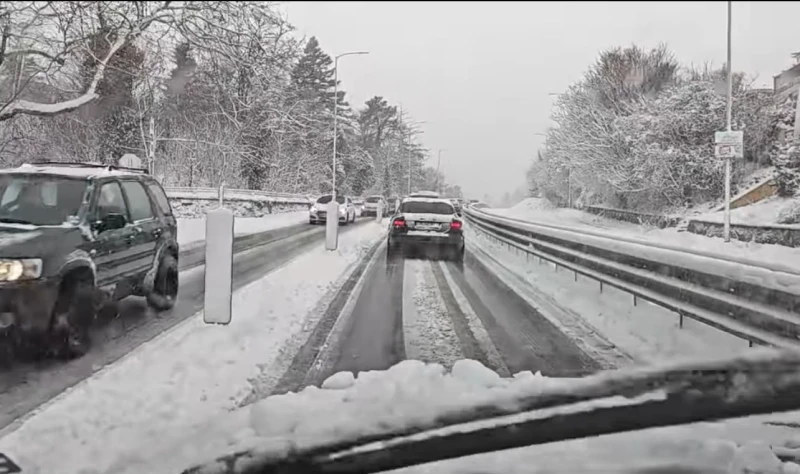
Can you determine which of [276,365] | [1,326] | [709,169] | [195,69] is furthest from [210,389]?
[709,169]

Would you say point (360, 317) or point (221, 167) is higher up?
point (221, 167)

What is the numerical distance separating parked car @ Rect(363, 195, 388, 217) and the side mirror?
7.91 m

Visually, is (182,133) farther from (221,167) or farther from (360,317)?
(360,317)

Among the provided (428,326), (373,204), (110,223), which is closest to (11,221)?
(110,223)

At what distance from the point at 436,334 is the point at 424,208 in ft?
29.7

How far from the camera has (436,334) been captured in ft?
22.9

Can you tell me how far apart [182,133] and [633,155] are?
3.35m

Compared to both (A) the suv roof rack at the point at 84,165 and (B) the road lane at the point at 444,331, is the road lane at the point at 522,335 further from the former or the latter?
(A) the suv roof rack at the point at 84,165

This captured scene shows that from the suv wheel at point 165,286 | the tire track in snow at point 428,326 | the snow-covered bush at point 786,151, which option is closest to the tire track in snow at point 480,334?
the tire track in snow at point 428,326

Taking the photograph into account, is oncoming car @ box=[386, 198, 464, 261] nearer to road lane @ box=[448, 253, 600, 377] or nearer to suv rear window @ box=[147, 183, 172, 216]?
road lane @ box=[448, 253, 600, 377]

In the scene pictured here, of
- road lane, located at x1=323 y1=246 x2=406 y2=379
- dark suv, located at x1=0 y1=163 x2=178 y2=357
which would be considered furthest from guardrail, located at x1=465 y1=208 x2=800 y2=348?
dark suv, located at x1=0 y1=163 x2=178 y2=357

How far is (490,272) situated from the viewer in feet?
44.2

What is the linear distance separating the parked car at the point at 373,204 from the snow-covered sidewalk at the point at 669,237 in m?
7.99

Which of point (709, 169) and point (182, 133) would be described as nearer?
point (182, 133)
